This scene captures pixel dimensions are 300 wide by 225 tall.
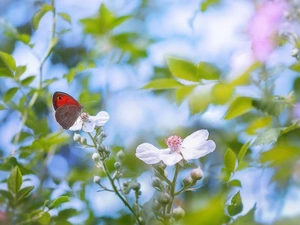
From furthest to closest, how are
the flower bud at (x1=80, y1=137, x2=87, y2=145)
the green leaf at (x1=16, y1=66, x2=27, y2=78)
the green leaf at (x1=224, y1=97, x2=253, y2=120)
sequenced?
the green leaf at (x1=16, y1=66, x2=27, y2=78) → the green leaf at (x1=224, y1=97, x2=253, y2=120) → the flower bud at (x1=80, y1=137, x2=87, y2=145)

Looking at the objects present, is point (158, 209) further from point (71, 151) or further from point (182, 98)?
point (71, 151)

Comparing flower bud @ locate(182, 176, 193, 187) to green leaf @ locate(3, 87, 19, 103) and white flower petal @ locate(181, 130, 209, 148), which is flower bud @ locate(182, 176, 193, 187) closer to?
white flower petal @ locate(181, 130, 209, 148)

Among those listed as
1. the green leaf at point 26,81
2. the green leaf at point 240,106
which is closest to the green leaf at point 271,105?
the green leaf at point 240,106

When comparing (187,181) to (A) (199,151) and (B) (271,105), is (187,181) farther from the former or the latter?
(B) (271,105)

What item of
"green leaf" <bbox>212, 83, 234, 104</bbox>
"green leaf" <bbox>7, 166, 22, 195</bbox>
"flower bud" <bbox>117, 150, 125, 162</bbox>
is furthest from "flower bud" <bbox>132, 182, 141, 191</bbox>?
"green leaf" <bbox>212, 83, 234, 104</bbox>

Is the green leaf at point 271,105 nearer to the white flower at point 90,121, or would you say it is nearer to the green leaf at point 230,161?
the green leaf at point 230,161

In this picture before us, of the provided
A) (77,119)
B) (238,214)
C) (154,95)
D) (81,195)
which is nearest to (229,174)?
(238,214)

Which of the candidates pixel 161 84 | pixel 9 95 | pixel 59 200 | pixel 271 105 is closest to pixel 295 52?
pixel 271 105
